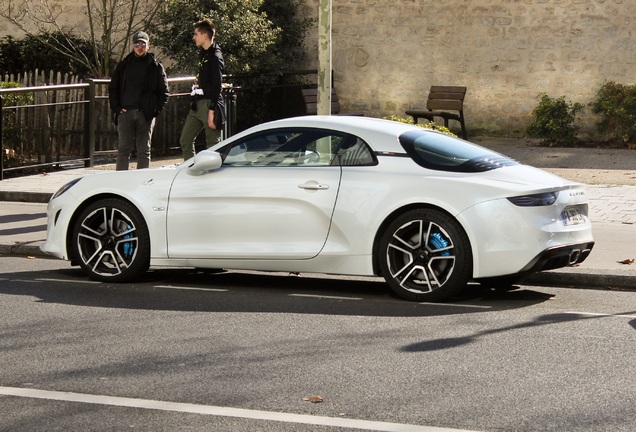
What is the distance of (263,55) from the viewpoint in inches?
923

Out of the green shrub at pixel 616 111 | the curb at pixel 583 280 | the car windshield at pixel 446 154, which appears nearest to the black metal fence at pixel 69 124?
the green shrub at pixel 616 111

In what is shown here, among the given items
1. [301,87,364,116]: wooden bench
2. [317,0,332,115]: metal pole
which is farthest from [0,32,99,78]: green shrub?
[317,0,332,115]: metal pole

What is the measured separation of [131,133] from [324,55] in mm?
2503

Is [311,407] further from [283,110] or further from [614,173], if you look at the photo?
[283,110]

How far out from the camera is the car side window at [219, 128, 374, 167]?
1031 centimetres

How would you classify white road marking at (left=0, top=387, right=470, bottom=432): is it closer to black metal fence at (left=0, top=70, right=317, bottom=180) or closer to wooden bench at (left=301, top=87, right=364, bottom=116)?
black metal fence at (left=0, top=70, right=317, bottom=180)

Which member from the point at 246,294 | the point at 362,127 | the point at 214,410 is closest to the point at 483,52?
the point at 362,127

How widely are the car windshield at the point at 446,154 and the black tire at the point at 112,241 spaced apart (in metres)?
2.27

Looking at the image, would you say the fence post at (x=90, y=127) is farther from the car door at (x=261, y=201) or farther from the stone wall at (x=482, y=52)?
the car door at (x=261, y=201)

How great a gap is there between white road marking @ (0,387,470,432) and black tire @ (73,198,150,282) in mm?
3855

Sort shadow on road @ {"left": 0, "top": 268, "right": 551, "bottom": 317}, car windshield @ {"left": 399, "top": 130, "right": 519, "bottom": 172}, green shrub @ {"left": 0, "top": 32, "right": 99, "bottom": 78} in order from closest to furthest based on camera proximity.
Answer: shadow on road @ {"left": 0, "top": 268, "right": 551, "bottom": 317} → car windshield @ {"left": 399, "top": 130, "right": 519, "bottom": 172} → green shrub @ {"left": 0, "top": 32, "right": 99, "bottom": 78}

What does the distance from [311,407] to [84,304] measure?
3.65m

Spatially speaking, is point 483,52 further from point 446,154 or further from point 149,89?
point 446,154

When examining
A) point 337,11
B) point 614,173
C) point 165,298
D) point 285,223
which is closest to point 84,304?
point 165,298
